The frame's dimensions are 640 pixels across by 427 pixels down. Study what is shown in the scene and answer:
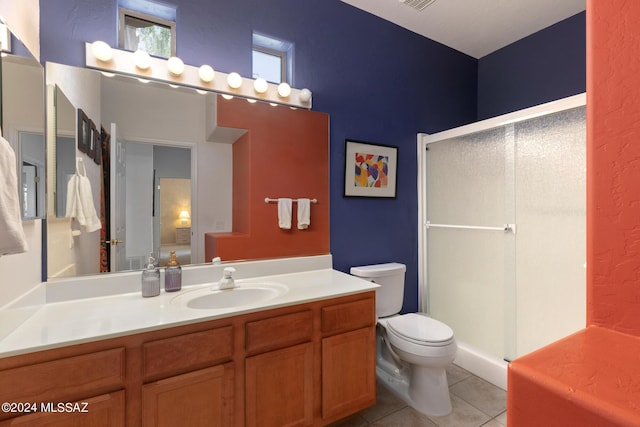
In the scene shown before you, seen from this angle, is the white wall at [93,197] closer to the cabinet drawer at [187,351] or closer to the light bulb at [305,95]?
the cabinet drawer at [187,351]

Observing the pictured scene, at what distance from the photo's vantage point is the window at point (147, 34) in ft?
5.37

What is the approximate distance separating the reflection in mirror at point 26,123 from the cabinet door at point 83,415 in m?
0.70

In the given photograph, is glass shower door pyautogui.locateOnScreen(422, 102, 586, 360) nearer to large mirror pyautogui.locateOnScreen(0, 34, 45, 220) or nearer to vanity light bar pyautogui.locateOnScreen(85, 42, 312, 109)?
vanity light bar pyautogui.locateOnScreen(85, 42, 312, 109)

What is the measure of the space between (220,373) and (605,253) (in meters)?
1.33

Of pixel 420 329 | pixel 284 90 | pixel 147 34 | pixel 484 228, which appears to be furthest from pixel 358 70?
pixel 420 329

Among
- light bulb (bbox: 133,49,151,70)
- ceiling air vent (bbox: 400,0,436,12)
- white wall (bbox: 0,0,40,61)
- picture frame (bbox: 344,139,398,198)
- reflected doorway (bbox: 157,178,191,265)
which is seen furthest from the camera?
picture frame (bbox: 344,139,398,198)

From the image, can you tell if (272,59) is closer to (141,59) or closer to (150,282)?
(141,59)

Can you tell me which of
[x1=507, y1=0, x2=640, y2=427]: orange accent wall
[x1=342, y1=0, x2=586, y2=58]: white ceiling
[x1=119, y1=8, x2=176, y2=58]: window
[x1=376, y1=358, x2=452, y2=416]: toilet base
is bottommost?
[x1=376, y1=358, x2=452, y2=416]: toilet base

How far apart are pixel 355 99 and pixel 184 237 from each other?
1542 millimetres

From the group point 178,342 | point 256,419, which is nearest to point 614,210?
point 178,342

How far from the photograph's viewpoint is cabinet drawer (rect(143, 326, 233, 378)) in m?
1.16

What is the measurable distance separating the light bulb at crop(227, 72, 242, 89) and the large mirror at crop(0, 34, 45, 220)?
85cm

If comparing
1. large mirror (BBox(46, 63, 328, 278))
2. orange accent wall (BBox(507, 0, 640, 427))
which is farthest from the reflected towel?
orange accent wall (BBox(507, 0, 640, 427))

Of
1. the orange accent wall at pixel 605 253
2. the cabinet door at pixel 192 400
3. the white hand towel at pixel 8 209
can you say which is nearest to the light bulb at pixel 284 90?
the white hand towel at pixel 8 209
